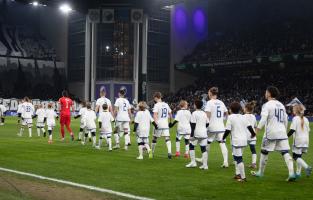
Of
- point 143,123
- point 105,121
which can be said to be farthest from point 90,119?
point 143,123

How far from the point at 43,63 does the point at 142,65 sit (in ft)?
54.5

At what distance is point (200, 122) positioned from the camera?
13.1 meters

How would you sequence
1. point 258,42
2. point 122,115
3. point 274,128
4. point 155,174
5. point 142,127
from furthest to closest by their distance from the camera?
point 258,42, point 122,115, point 142,127, point 155,174, point 274,128

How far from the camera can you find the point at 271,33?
63844mm

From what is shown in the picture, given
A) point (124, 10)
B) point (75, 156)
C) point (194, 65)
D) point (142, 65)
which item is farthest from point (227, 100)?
point (75, 156)

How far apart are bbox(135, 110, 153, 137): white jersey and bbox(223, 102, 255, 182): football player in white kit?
474 centimetres

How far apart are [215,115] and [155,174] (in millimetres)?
2671

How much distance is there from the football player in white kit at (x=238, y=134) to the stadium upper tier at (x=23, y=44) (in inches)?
2413

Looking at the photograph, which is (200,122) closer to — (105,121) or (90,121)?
(105,121)

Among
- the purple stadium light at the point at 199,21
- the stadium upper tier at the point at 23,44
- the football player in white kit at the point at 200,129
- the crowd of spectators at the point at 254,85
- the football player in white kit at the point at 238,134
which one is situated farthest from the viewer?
the purple stadium light at the point at 199,21

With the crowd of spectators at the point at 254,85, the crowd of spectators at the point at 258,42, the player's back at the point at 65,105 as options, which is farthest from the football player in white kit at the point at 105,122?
the crowd of spectators at the point at 258,42

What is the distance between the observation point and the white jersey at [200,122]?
12.9 metres

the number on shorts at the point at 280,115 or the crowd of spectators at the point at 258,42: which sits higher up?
the crowd of spectators at the point at 258,42

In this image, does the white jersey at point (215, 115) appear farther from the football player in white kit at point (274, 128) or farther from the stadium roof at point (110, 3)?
the stadium roof at point (110, 3)
